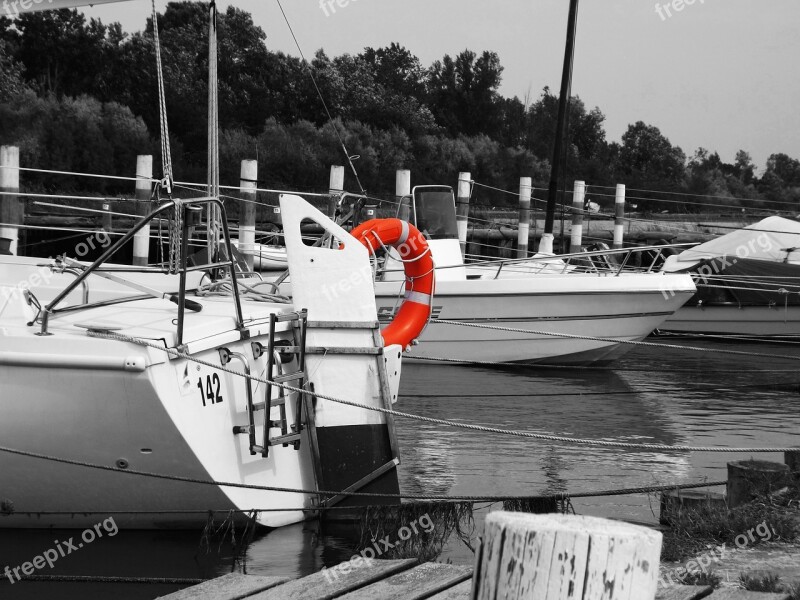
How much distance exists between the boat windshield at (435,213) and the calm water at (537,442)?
2060 mm

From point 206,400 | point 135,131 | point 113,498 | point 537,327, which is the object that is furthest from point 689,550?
point 135,131

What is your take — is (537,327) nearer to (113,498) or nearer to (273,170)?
(113,498)

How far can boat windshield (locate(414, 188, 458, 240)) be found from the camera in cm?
1628

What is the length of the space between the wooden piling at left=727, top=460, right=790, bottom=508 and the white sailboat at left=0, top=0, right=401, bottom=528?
2300 millimetres

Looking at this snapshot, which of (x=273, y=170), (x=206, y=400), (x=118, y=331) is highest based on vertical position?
(x=273, y=170)

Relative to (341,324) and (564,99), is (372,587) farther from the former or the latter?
(564,99)

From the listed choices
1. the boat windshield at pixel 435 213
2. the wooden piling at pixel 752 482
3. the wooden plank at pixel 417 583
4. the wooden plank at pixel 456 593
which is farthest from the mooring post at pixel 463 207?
the wooden plank at pixel 456 593

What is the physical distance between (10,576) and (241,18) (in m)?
49.3

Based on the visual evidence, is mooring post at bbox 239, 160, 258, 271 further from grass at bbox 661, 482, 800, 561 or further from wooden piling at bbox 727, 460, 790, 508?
grass at bbox 661, 482, 800, 561

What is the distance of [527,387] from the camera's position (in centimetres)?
1496

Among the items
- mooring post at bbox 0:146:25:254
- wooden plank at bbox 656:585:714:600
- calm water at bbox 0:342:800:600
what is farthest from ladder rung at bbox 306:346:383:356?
mooring post at bbox 0:146:25:254

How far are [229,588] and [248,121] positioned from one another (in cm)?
4794

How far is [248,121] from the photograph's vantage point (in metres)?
51.2

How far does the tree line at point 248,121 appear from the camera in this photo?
134 ft
